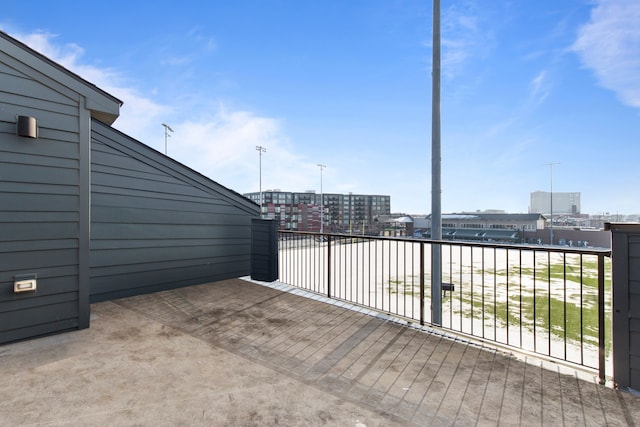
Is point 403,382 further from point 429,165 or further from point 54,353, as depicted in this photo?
point 54,353

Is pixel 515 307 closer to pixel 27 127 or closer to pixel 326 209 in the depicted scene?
pixel 27 127

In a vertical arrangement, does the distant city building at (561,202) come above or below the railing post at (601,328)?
above

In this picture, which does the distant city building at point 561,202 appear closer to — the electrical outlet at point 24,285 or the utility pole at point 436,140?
the utility pole at point 436,140

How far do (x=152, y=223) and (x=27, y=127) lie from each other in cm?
214

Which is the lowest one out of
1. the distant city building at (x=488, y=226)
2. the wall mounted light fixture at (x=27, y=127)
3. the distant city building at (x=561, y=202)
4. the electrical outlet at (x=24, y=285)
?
the distant city building at (x=488, y=226)

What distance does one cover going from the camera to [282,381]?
2004 mm

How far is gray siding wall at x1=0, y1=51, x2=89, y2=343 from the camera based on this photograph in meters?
2.58

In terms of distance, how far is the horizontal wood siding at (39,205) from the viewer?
2580 mm

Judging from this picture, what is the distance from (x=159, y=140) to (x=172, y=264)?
16.9 m

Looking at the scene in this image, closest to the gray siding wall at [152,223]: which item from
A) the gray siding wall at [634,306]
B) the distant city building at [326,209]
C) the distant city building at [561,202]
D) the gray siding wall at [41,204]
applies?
the gray siding wall at [41,204]

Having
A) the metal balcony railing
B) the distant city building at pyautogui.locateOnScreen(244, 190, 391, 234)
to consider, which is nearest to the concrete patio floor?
the metal balcony railing

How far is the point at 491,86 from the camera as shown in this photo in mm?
9789

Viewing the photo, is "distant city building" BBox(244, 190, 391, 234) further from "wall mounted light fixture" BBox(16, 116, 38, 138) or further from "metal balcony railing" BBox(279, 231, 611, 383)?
"wall mounted light fixture" BBox(16, 116, 38, 138)

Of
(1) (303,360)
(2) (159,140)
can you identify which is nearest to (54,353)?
(1) (303,360)
